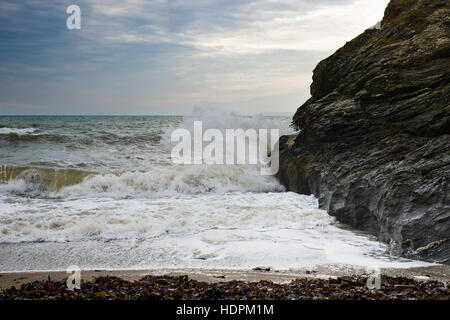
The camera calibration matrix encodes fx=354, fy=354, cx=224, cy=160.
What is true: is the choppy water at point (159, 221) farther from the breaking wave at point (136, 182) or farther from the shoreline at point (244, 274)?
the shoreline at point (244, 274)

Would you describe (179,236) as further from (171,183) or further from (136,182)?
(136,182)

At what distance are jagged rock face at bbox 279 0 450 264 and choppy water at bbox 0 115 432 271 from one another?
580 mm

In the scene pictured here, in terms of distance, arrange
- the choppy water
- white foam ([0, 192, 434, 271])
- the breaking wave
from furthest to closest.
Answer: the breaking wave, the choppy water, white foam ([0, 192, 434, 271])

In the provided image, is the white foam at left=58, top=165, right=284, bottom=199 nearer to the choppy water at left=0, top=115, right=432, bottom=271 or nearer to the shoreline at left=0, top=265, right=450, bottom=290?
the choppy water at left=0, top=115, right=432, bottom=271

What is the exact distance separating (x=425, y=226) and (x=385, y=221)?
100 centimetres

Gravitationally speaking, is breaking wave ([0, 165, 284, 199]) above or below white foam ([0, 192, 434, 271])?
above

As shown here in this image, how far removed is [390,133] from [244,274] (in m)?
5.21

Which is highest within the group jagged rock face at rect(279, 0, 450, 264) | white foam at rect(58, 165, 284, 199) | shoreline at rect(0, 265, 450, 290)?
jagged rock face at rect(279, 0, 450, 264)

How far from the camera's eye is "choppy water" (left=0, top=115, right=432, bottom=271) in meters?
6.61

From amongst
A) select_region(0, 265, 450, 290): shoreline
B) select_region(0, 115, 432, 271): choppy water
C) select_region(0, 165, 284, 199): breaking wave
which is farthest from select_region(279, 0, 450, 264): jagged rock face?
select_region(0, 165, 284, 199): breaking wave

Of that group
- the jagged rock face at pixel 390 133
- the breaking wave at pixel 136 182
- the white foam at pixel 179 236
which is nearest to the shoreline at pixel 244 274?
the white foam at pixel 179 236

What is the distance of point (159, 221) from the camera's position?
8.83m

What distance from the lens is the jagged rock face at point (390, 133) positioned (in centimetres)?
662
